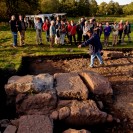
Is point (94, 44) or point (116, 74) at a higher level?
point (94, 44)

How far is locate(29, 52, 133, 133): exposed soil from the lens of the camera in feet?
32.9

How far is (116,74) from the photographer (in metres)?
14.4

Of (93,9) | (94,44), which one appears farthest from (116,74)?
(93,9)

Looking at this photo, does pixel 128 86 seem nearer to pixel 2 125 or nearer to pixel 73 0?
pixel 2 125

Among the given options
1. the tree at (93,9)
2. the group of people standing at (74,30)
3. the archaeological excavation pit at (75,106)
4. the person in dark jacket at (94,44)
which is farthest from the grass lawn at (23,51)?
the tree at (93,9)

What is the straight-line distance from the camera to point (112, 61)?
1673 centimetres

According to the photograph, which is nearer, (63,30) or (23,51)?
(23,51)

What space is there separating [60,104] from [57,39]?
10502 mm

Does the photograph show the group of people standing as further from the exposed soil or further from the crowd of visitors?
the exposed soil

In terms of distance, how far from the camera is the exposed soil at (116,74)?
10.0 m

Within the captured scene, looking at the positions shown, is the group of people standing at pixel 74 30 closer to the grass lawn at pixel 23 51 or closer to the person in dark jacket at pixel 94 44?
the grass lawn at pixel 23 51

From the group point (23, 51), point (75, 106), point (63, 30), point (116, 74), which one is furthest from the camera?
point (63, 30)

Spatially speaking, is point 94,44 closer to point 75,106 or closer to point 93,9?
point 75,106

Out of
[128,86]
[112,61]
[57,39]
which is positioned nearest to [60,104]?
[128,86]
